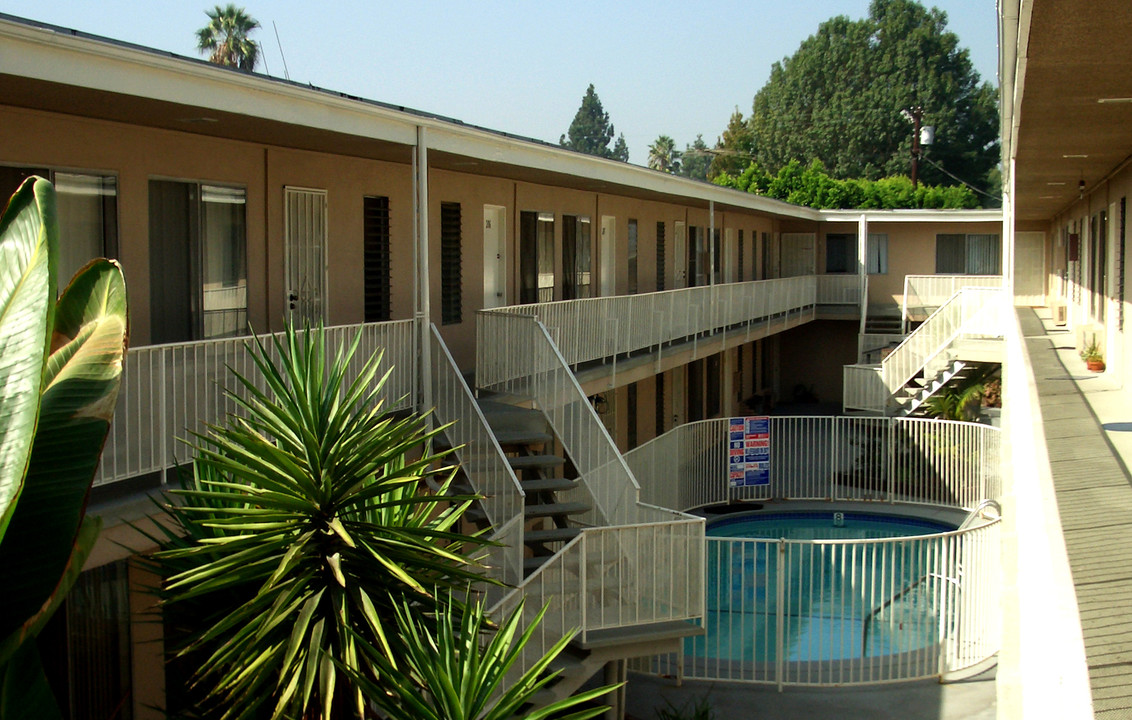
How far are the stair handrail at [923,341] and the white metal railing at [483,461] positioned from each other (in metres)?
16.3

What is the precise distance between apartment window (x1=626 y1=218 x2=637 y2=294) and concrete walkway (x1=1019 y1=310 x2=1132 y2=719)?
10.5 metres

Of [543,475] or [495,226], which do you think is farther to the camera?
[495,226]

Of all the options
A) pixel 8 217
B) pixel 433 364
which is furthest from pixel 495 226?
pixel 8 217

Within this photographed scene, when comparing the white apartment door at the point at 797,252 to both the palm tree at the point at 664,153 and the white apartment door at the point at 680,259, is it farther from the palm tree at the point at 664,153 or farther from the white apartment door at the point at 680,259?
the palm tree at the point at 664,153

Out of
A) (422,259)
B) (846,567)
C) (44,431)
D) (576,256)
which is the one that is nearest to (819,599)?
(846,567)

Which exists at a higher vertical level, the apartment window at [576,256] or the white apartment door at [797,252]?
the white apartment door at [797,252]

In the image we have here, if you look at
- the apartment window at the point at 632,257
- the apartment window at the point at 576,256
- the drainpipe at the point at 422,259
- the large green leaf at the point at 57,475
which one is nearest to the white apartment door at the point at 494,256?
the apartment window at the point at 576,256

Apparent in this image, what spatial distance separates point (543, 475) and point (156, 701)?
464 cm

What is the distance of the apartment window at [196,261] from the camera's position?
1087cm

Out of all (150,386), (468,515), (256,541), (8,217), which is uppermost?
(8,217)

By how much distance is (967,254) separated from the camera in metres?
36.1

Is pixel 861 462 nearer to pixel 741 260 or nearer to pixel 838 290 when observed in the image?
pixel 741 260

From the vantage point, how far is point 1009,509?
1139 centimetres

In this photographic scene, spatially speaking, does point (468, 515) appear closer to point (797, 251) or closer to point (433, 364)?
point (433, 364)
